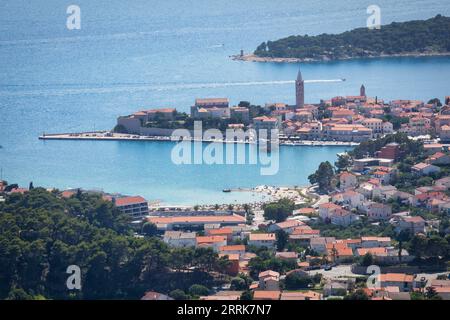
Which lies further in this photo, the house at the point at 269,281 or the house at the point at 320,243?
the house at the point at 320,243

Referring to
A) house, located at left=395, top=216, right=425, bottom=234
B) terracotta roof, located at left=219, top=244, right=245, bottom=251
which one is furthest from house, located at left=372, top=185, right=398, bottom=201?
terracotta roof, located at left=219, top=244, right=245, bottom=251

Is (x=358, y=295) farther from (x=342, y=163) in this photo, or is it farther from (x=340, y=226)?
(x=342, y=163)

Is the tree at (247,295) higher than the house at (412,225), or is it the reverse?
the house at (412,225)

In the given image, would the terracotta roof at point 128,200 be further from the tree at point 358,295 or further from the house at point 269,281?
the tree at point 358,295

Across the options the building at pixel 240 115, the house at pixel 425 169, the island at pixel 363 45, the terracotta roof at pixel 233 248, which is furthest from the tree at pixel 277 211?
the island at pixel 363 45

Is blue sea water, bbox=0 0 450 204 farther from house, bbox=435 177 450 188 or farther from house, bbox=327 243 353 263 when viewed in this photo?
house, bbox=327 243 353 263
